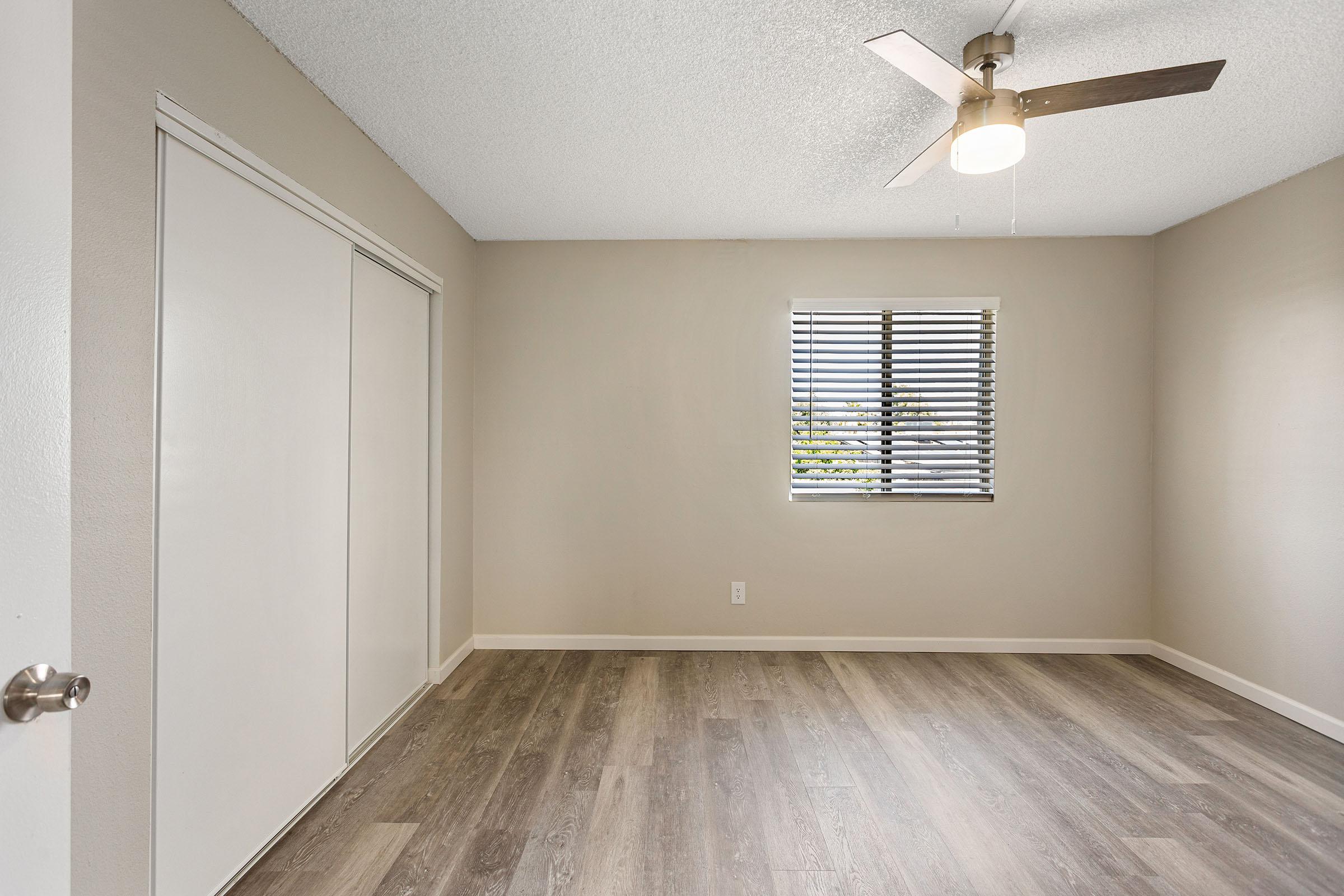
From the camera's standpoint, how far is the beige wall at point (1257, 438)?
288cm

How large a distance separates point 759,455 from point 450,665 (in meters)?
2.14

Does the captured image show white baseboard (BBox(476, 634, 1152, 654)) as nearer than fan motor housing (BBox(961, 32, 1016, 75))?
No

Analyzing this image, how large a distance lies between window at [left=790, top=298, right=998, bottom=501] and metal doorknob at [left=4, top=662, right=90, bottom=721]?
3554 millimetres

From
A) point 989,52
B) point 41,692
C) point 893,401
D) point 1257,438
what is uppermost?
point 989,52

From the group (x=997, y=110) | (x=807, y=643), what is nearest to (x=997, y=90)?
(x=997, y=110)

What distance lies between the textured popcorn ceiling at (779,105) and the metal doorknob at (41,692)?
186 centimetres

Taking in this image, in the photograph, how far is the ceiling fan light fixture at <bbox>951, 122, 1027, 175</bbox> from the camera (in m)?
1.85

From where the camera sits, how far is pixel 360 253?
2.63 meters

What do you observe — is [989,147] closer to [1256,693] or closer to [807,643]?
[807,643]

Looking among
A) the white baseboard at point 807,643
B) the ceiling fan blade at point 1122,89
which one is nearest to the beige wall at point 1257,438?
the white baseboard at point 807,643

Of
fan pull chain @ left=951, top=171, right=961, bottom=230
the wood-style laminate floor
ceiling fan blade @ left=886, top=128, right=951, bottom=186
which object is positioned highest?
fan pull chain @ left=951, top=171, right=961, bottom=230

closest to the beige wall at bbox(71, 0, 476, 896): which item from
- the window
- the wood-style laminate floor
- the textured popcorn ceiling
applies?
the textured popcorn ceiling

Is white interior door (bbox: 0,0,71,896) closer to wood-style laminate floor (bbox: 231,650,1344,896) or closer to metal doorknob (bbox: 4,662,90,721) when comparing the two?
metal doorknob (bbox: 4,662,90,721)

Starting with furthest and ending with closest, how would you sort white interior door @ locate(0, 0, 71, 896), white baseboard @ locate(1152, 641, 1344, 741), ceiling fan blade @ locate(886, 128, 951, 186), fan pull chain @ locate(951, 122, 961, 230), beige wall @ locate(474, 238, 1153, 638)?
beige wall @ locate(474, 238, 1153, 638) → fan pull chain @ locate(951, 122, 961, 230) → white baseboard @ locate(1152, 641, 1344, 741) → ceiling fan blade @ locate(886, 128, 951, 186) → white interior door @ locate(0, 0, 71, 896)
